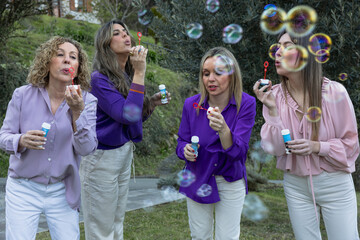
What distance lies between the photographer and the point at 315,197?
2.49m

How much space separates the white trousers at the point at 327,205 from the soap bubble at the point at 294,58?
73cm

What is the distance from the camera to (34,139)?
233 cm

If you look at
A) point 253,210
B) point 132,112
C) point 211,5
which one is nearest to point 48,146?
point 132,112

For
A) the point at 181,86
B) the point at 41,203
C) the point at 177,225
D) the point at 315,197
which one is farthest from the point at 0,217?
the point at 181,86

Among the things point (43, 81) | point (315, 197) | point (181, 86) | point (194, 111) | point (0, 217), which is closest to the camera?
point (315, 197)

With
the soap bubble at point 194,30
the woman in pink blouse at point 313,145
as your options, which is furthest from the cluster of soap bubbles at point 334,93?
the soap bubble at point 194,30

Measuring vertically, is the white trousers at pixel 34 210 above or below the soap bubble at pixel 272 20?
below

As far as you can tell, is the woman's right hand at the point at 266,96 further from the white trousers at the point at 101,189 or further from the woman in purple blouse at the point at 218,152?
the white trousers at the point at 101,189

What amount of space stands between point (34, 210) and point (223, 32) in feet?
9.29

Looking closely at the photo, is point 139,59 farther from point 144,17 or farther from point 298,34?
point 144,17

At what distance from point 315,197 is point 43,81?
2002 millimetres

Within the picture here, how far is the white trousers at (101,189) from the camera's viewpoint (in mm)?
2967

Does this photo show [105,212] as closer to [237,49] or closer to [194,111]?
[194,111]

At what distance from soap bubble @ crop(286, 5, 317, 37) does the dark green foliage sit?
0.95 meters
